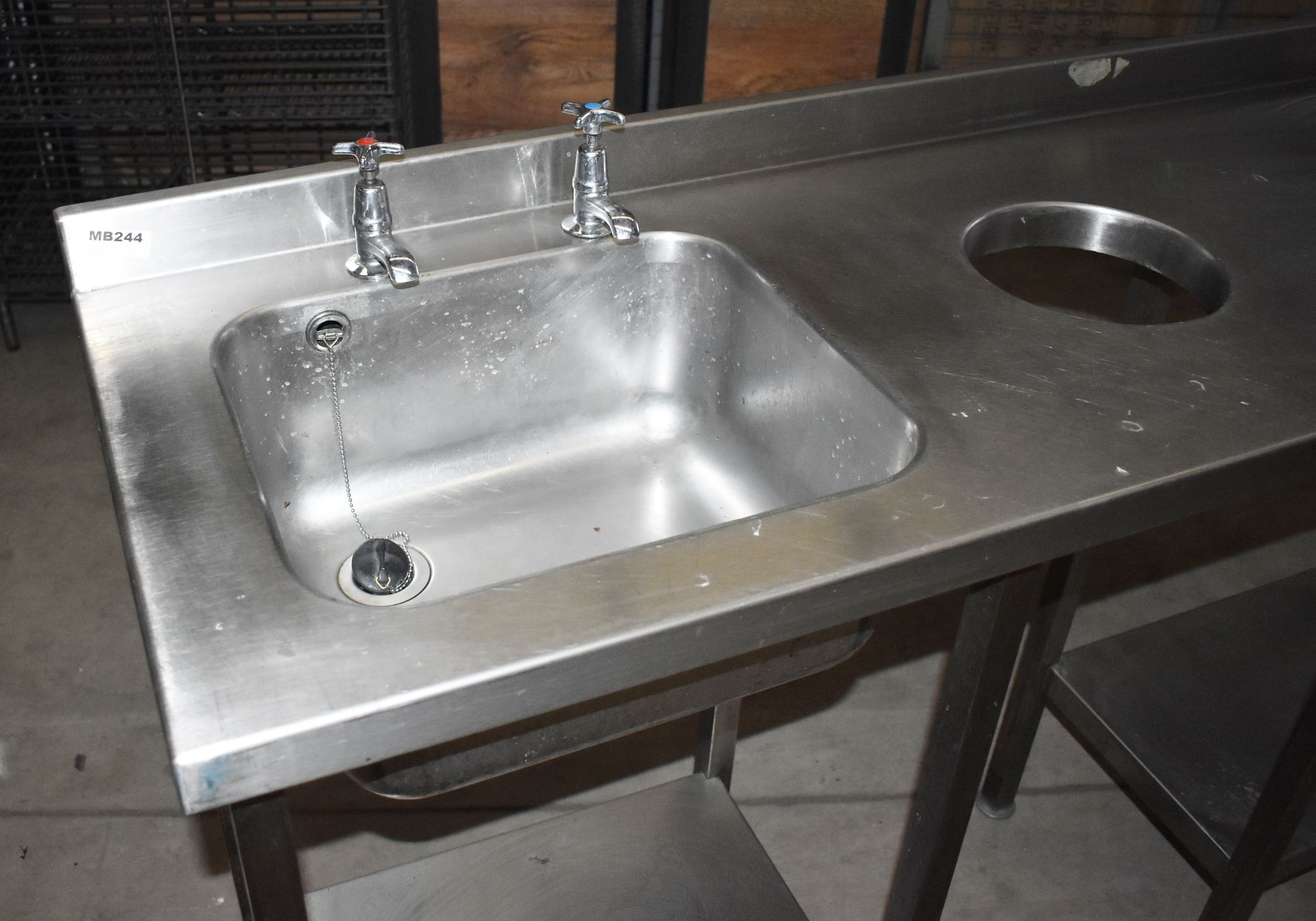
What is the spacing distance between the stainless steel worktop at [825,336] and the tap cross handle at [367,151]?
0.35 ft

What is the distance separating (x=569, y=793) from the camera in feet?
6.54

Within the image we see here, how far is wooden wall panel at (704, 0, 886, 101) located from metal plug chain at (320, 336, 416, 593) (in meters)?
2.19

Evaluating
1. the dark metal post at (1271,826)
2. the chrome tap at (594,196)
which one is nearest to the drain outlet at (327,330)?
the chrome tap at (594,196)

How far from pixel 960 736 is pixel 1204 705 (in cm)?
77

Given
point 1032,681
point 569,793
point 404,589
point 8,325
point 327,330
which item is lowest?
point 569,793

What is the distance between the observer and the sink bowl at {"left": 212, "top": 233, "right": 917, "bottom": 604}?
1195 mm

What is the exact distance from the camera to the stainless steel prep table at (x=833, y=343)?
2.63 ft

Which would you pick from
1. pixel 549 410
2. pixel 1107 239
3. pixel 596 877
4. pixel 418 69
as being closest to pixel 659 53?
pixel 418 69

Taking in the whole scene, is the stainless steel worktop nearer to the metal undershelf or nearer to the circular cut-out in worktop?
the circular cut-out in worktop

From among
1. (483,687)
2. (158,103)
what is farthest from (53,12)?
(483,687)

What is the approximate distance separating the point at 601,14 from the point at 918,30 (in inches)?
33.8

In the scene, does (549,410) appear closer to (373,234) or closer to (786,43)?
(373,234)

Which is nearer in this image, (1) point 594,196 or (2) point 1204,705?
(1) point 594,196

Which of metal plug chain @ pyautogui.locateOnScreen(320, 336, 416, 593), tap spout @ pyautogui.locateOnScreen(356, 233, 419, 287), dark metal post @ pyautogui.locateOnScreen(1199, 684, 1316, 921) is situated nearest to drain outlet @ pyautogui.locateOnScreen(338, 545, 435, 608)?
metal plug chain @ pyautogui.locateOnScreen(320, 336, 416, 593)
